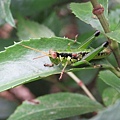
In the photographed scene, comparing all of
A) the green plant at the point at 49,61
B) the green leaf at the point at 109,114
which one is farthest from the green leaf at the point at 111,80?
the green leaf at the point at 109,114

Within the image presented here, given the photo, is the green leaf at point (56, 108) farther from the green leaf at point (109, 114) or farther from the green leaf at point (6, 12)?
the green leaf at point (109, 114)

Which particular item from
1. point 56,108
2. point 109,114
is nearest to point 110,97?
point 56,108

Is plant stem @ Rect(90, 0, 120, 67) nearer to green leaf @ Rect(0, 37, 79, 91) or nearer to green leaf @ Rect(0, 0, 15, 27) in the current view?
green leaf @ Rect(0, 37, 79, 91)

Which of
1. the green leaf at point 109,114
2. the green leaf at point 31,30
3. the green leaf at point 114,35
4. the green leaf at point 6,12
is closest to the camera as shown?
the green leaf at point 109,114

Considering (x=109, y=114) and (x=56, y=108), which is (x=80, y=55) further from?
(x=109, y=114)

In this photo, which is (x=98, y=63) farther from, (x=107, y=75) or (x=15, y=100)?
(x=15, y=100)

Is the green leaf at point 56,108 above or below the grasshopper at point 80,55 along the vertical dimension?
below
